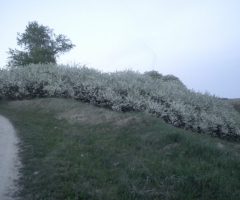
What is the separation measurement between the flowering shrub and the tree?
29.2 feet

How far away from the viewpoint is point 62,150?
847 centimetres

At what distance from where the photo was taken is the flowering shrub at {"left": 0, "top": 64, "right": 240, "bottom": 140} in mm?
14234

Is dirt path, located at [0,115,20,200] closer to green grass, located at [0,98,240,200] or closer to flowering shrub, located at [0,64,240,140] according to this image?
green grass, located at [0,98,240,200]

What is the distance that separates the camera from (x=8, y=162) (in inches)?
299

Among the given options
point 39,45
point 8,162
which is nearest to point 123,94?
point 8,162

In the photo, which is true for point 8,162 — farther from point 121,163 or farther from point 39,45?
point 39,45

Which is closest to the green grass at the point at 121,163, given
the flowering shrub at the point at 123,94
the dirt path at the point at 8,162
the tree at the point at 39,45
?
the dirt path at the point at 8,162

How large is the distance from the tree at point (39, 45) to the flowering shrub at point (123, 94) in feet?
29.2

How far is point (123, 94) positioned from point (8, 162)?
9077 millimetres

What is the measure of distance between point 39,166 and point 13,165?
0.68 metres

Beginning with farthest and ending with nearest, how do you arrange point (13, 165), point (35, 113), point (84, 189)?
point (35, 113)
point (13, 165)
point (84, 189)

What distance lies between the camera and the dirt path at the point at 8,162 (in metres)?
5.94

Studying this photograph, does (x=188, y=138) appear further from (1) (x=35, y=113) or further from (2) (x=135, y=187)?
(1) (x=35, y=113)

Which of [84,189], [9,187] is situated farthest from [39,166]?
[84,189]
